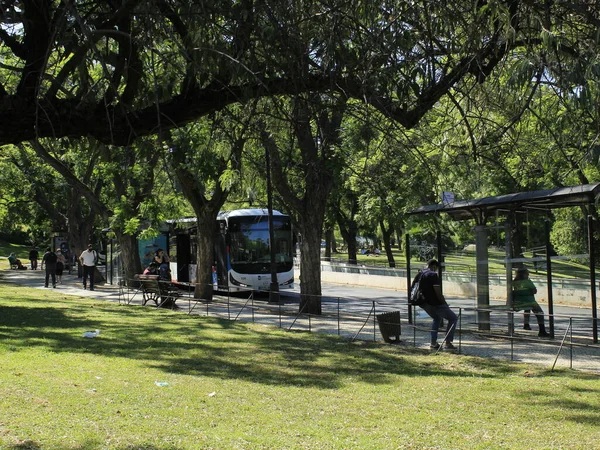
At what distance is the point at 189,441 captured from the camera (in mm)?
6395

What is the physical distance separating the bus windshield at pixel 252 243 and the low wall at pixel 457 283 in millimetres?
7169

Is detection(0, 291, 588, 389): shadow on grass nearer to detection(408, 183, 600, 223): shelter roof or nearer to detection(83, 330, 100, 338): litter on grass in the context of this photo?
detection(83, 330, 100, 338): litter on grass

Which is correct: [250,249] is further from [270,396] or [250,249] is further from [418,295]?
[270,396]

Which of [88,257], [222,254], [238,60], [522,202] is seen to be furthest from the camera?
[222,254]

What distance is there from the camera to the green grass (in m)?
6.67

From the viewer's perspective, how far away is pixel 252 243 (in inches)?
1126

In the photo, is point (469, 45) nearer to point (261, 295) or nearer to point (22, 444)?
point (22, 444)

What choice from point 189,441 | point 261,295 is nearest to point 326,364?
point 189,441

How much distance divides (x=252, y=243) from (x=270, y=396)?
19867 millimetres

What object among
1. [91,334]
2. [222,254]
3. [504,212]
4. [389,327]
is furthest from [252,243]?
[389,327]

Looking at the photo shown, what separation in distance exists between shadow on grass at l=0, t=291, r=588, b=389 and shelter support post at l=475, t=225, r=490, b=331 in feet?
9.26

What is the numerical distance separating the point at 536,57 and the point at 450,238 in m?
29.5

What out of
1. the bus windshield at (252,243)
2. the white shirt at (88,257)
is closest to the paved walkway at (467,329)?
the white shirt at (88,257)

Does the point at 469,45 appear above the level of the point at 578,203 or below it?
above
